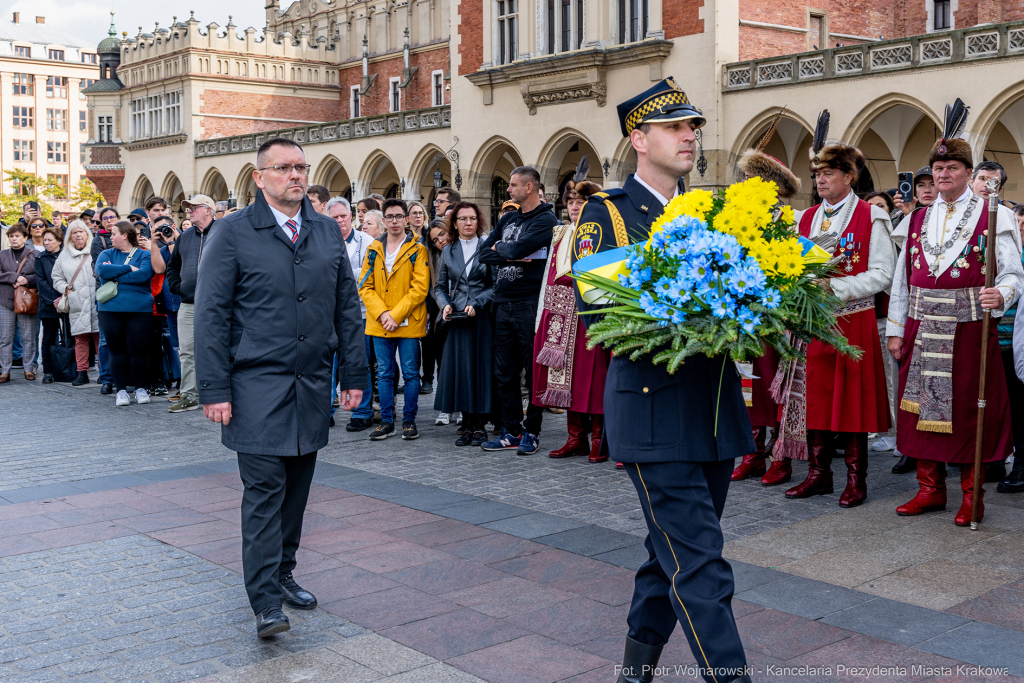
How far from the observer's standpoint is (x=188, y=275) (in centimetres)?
1002

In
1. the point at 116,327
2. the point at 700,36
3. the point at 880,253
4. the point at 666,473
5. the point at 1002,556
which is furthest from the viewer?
the point at 700,36

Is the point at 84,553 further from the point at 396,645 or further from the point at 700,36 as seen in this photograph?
the point at 700,36

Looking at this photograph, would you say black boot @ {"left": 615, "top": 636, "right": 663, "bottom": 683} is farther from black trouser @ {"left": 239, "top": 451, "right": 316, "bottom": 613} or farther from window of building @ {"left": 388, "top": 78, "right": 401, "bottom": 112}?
window of building @ {"left": 388, "top": 78, "right": 401, "bottom": 112}

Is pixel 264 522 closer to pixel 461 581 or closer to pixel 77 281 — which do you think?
pixel 461 581

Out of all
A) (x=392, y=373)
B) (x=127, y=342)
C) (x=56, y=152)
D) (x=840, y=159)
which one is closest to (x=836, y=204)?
(x=840, y=159)

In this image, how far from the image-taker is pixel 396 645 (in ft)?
13.1

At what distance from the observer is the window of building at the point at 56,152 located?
92.4 meters

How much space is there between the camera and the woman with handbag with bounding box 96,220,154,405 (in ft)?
37.1

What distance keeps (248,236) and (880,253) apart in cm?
379

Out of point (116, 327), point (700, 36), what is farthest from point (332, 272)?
point (700, 36)

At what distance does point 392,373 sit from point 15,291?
7119 millimetres

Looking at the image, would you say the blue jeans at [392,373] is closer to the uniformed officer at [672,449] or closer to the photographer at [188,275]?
the photographer at [188,275]

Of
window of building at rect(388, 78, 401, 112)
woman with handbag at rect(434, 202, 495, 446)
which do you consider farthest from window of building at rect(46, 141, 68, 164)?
woman with handbag at rect(434, 202, 495, 446)

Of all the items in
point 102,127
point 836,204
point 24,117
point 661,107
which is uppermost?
point 24,117
